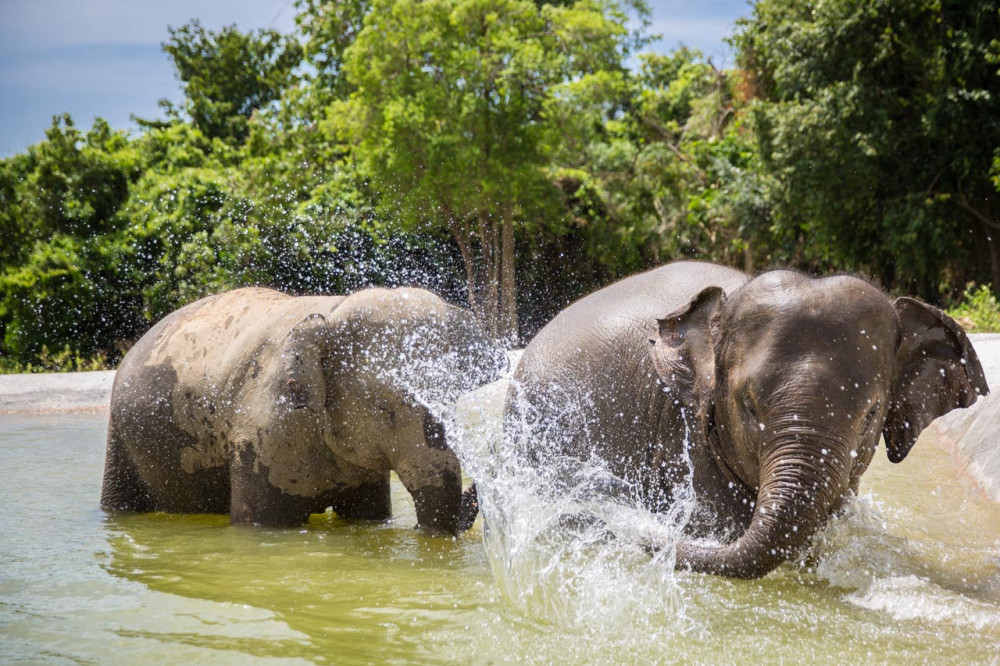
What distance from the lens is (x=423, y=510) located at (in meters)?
5.21

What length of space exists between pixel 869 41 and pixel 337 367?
15588 millimetres

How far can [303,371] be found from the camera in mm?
5293

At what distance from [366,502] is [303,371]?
1061mm

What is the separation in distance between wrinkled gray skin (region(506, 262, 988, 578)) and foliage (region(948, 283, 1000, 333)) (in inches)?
420

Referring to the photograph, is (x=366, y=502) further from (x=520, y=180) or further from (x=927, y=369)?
(x=520, y=180)

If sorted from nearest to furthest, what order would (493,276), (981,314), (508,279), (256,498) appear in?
(256,498), (981,314), (508,279), (493,276)

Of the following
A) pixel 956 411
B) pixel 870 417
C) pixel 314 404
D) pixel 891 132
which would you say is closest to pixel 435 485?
pixel 314 404

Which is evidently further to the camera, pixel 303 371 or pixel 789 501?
pixel 303 371

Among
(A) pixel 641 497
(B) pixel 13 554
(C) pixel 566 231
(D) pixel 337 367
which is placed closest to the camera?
(A) pixel 641 497

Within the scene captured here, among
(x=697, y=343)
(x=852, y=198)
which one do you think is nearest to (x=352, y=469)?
(x=697, y=343)

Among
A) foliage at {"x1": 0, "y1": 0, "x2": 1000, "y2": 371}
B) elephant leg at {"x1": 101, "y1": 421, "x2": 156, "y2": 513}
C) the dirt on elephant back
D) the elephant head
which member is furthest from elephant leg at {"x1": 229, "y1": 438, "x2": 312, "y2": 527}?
foliage at {"x1": 0, "y1": 0, "x2": 1000, "y2": 371}

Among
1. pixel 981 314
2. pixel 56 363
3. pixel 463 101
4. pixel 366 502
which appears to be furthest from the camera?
pixel 463 101

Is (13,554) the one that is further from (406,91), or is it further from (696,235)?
(696,235)

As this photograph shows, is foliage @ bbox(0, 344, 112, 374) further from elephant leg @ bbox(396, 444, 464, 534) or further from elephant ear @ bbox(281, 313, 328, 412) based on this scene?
elephant leg @ bbox(396, 444, 464, 534)
